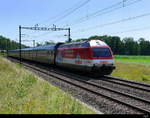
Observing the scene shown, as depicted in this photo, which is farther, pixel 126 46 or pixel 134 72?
pixel 126 46

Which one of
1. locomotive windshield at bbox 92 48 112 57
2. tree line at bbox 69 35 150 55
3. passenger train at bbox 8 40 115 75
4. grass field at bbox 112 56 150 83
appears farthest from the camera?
tree line at bbox 69 35 150 55

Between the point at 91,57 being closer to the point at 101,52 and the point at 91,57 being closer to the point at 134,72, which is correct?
the point at 101,52

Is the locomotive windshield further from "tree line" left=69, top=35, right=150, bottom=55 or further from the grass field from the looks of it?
"tree line" left=69, top=35, right=150, bottom=55

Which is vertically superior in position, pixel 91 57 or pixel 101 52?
pixel 101 52

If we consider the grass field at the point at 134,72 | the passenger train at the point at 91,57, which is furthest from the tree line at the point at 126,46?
the passenger train at the point at 91,57

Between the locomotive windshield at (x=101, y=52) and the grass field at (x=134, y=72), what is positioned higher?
the locomotive windshield at (x=101, y=52)

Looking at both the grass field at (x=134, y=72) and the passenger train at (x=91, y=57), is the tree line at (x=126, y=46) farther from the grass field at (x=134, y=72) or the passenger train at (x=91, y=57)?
the passenger train at (x=91, y=57)

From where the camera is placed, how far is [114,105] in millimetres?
8766

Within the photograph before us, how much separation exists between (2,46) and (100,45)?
139 metres

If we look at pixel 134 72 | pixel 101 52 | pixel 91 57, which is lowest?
pixel 134 72

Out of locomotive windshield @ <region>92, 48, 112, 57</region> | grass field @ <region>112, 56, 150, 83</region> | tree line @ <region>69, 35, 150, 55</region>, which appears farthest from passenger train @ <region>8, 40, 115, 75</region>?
tree line @ <region>69, 35, 150, 55</region>

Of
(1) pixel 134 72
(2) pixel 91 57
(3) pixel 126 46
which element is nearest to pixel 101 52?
(2) pixel 91 57

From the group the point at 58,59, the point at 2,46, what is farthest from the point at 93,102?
the point at 2,46

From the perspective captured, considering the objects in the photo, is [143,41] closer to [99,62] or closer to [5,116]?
[99,62]
